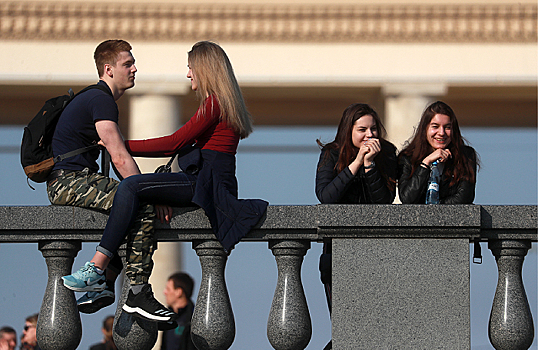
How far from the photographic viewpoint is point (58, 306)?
4207 mm

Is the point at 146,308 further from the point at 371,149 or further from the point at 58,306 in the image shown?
the point at 371,149

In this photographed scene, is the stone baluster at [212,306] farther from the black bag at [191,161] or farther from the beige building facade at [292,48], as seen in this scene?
the beige building facade at [292,48]

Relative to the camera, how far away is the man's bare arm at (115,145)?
442 centimetres

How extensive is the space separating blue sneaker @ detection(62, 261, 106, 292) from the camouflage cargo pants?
0.53 feet

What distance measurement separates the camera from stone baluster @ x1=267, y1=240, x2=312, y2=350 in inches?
164

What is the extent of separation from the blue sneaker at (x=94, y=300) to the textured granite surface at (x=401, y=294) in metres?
1.20

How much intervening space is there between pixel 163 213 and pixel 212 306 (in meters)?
0.56

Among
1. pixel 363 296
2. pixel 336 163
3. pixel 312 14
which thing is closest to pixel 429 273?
pixel 363 296

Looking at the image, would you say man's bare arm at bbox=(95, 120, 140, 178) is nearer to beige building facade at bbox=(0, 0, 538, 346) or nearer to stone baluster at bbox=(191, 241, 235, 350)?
stone baluster at bbox=(191, 241, 235, 350)

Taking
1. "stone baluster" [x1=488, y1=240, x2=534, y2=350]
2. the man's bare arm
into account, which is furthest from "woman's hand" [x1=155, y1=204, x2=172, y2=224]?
"stone baluster" [x1=488, y1=240, x2=534, y2=350]

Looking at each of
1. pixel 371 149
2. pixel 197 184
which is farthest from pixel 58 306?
pixel 371 149

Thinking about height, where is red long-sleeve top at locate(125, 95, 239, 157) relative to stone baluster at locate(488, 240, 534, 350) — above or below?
above

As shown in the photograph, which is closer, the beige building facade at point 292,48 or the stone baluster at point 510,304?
the stone baluster at point 510,304

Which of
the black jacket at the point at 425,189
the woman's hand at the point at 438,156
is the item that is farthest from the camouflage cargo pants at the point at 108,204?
the woman's hand at the point at 438,156
